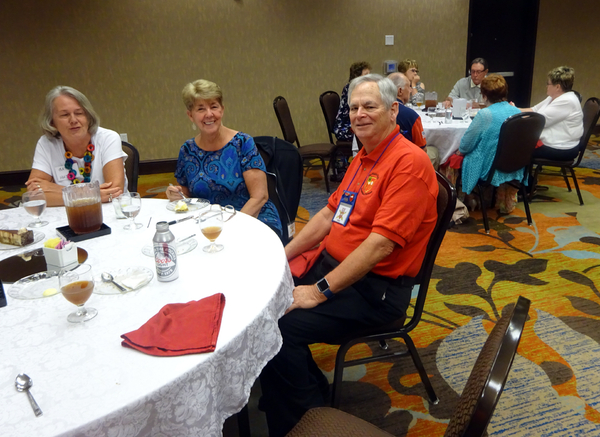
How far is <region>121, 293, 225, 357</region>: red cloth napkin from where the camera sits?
3.23ft

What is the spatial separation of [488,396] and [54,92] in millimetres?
2493

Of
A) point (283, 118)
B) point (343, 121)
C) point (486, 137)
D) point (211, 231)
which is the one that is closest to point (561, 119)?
point (486, 137)

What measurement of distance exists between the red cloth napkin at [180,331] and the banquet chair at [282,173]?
1306 mm

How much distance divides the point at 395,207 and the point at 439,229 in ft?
0.62

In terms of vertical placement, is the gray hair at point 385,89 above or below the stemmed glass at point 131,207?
above

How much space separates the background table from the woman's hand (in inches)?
109

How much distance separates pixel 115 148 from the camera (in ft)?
8.06

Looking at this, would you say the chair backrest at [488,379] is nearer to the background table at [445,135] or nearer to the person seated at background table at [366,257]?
the person seated at background table at [366,257]

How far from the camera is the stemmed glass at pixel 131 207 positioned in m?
1.77

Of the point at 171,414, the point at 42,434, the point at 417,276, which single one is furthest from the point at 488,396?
the point at 417,276

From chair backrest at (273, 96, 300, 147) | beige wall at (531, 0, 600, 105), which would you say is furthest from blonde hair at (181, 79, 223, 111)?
beige wall at (531, 0, 600, 105)

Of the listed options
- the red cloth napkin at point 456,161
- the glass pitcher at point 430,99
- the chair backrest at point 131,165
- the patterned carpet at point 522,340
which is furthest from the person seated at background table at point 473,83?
the chair backrest at point 131,165

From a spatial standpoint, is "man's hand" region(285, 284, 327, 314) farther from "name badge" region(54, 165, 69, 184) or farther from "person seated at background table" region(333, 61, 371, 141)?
"person seated at background table" region(333, 61, 371, 141)

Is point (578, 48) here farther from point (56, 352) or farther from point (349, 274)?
point (56, 352)
